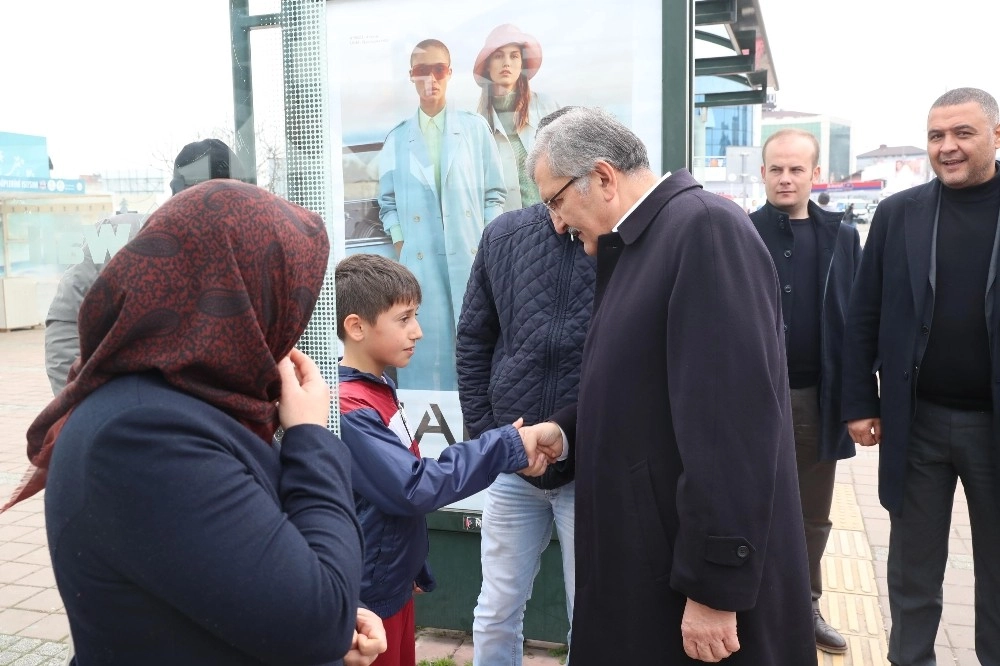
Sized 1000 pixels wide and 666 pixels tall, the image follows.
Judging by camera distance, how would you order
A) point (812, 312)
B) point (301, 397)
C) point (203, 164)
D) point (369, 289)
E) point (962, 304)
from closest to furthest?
point (301, 397), point (203, 164), point (369, 289), point (962, 304), point (812, 312)

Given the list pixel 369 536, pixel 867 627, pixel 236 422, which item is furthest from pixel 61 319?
pixel 867 627

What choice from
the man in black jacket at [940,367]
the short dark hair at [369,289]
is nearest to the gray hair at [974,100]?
the man in black jacket at [940,367]

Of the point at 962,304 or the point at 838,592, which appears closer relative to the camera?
the point at 962,304

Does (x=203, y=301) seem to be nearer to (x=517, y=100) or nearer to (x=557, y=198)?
(x=557, y=198)

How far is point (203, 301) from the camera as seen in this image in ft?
3.62

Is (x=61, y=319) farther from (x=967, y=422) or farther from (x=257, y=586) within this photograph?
(x=967, y=422)

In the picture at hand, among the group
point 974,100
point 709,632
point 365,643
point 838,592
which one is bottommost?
point 838,592

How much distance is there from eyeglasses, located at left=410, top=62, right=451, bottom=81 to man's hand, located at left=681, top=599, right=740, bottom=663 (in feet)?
7.62

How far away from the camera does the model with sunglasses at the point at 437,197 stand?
341 cm

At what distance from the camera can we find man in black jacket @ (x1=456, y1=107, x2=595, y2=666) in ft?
8.54

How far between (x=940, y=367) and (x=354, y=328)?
2.07 metres

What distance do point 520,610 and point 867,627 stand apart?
76.9 inches

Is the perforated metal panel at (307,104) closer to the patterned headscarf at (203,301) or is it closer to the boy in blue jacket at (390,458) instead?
the patterned headscarf at (203,301)

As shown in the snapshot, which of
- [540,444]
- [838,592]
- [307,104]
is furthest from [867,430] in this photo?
[307,104]
